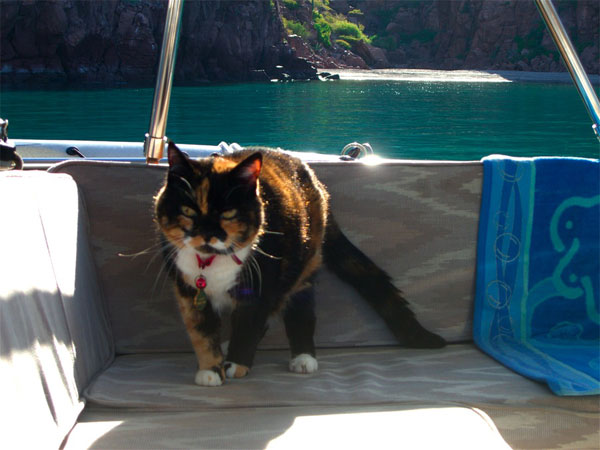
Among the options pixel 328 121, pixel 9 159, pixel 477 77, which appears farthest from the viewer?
pixel 477 77

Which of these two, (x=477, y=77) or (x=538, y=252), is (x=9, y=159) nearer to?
(x=538, y=252)

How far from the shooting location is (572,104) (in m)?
24.5

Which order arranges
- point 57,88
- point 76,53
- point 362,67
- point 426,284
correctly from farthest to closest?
point 362,67 → point 76,53 → point 57,88 → point 426,284

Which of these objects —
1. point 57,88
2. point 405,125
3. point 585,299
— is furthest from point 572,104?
point 585,299

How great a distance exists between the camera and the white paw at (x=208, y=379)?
159 centimetres

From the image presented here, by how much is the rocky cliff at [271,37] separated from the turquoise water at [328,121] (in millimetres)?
3414

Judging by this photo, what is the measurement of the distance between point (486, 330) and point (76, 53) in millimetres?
30208

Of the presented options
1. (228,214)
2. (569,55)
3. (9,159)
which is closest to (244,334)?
(228,214)

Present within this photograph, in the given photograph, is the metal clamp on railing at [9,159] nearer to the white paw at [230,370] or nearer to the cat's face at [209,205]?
the cat's face at [209,205]

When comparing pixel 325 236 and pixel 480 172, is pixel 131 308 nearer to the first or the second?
pixel 325 236

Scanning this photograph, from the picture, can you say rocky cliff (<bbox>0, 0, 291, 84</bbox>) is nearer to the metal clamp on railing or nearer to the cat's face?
the metal clamp on railing

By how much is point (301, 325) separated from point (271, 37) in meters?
40.5

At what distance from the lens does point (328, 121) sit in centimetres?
1775

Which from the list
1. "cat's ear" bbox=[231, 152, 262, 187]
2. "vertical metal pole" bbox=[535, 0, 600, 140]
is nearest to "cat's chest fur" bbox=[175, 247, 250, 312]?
"cat's ear" bbox=[231, 152, 262, 187]
